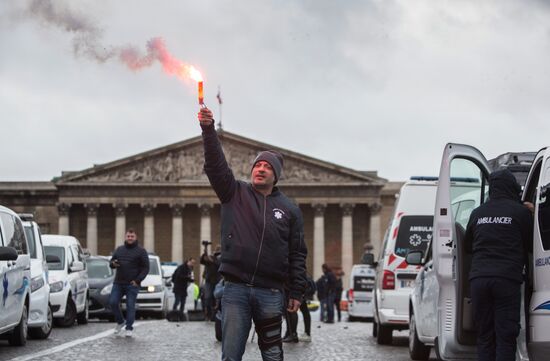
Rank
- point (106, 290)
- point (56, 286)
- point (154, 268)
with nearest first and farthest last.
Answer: point (56, 286) < point (106, 290) < point (154, 268)

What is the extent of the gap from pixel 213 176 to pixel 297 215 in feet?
2.08

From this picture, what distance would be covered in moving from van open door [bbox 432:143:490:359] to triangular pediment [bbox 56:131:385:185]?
6666 cm

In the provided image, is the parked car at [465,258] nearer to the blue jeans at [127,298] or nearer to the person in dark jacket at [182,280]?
the blue jeans at [127,298]

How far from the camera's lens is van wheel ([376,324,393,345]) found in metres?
18.1

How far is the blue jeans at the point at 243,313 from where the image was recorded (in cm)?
724

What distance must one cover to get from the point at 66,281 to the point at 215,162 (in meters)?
14.8

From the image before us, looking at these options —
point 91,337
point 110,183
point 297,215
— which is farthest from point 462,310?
point 110,183

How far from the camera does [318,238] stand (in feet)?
253

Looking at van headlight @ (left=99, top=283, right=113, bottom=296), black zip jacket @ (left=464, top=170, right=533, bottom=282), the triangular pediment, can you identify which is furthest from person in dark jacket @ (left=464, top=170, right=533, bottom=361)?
the triangular pediment

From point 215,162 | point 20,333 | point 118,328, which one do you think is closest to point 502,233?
point 215,162

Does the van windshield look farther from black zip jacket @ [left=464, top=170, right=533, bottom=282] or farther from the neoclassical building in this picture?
the neoclassical building

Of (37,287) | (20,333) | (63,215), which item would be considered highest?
(63,215)

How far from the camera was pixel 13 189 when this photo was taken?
78062 millimetres

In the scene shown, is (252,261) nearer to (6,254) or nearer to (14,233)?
(6,254)
